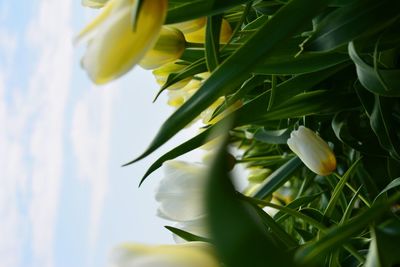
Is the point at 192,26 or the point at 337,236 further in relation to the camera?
the point at 192,26

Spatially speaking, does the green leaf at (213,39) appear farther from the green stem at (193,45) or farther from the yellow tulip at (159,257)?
the yellow tulip at (159,257)

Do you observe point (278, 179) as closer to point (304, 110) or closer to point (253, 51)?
point (304, 110)

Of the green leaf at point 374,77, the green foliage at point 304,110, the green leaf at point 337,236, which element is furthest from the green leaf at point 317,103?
the green leaf at point 337,236

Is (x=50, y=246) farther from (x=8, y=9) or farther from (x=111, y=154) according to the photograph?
(x=8, y=9)

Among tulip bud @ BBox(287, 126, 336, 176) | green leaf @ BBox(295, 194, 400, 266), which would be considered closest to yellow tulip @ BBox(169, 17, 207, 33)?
tulip bud @ BBox(287, 126, 336, 176)

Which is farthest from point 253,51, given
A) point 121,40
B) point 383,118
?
point 383,118

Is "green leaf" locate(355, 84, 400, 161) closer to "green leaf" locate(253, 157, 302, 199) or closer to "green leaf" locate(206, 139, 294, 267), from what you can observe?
"green leaf" locate(253, 157, 302, 199)

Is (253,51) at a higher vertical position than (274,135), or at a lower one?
higher
